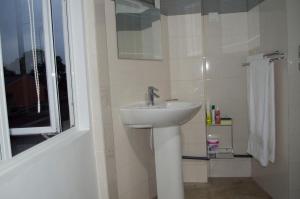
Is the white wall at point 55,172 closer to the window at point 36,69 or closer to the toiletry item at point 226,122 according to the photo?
the window at point 36,69

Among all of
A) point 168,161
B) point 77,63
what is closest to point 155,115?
point 168,161

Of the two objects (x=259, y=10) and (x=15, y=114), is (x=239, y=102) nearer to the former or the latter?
(x=259, y=10)

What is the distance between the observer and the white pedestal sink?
175cm

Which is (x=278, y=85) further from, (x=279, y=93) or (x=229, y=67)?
(x=229, y=67)

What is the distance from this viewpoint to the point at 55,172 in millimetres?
1175

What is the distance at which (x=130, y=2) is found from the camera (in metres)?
2.08

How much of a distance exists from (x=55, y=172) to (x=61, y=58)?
2.33ft

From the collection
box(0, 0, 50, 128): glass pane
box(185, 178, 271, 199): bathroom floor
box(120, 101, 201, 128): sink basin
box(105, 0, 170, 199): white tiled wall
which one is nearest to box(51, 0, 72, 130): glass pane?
box(0, 0, 50, 128): glass pane

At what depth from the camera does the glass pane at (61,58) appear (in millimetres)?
1516

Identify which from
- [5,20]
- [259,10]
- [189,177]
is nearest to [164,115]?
[5,20]

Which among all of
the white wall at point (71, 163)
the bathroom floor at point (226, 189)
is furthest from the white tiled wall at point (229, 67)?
the white wall at point (71, 163)

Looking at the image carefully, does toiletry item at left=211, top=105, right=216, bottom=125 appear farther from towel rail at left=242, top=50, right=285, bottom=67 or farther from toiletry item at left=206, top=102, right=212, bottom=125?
towel rail at left=242, top=50, right=285, bottom=67

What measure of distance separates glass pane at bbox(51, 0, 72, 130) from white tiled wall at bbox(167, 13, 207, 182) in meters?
1.34

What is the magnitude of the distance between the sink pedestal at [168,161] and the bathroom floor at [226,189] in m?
0.55
